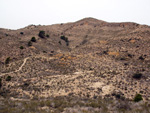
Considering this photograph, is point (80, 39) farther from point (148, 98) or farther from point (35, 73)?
point (148, 98)

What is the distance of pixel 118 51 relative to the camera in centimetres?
4966

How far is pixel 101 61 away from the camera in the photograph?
140ft

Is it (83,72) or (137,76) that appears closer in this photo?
(137,76)

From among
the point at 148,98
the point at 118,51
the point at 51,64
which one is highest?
the point at 118,51

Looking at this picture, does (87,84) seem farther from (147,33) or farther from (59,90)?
(147,33)

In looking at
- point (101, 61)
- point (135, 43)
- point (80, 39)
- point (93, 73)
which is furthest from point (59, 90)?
point (80, 39)

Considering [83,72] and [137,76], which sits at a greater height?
[137,76]

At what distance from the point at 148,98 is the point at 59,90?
16.5m

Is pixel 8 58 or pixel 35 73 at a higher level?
pixel 8 58

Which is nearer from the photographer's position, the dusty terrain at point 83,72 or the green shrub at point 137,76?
the dusty terrain at point 83,72

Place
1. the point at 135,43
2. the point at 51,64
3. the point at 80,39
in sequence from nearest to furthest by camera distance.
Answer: the point at 51,64 → the point at 135,43 → the point at 80,39

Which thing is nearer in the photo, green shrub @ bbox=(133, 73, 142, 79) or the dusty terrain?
the dusty terrain

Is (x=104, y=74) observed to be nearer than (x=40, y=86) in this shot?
No

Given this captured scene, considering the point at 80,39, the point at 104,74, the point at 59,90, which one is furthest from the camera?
the point at 80,39
